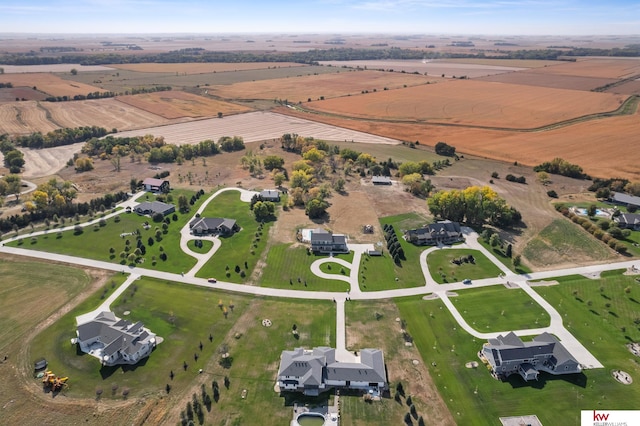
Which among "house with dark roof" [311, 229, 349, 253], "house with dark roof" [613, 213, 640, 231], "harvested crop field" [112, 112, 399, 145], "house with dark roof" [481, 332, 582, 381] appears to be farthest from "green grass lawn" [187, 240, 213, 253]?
"house with dark roof" [613, 213, 640, 231]

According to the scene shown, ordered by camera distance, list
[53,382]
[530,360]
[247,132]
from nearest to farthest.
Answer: [53,382]
[530,360]
[247,132]

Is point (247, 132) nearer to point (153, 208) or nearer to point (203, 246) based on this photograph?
point (153, 208)

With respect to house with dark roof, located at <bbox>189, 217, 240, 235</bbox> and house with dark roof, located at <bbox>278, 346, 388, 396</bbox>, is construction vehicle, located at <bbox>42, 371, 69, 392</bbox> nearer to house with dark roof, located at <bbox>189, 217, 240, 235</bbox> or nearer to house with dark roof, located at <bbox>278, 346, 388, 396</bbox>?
house with dark roof, located at <bbox>278, 346, 388, 396</bbox>

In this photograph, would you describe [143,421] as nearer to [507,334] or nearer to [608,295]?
[507,334]

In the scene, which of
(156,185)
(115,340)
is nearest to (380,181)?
(156,185)

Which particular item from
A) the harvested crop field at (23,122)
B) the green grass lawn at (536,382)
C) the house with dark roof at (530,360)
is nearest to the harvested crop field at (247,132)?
the harvested crop field at (23,122)

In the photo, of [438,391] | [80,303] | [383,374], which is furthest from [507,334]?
[80,303]
